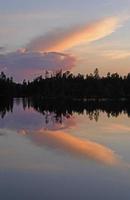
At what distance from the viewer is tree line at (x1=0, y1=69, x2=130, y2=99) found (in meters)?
140

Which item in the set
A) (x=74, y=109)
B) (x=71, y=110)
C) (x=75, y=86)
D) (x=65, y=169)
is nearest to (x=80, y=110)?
(x=71, y=110)

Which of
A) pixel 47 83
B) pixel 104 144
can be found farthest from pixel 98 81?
pixel 104 144

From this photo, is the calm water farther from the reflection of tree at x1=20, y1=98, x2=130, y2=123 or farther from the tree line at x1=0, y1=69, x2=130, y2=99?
the tree line at x1=0, y1=69, x2=130, y2=99

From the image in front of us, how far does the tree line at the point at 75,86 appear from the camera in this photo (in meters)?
140

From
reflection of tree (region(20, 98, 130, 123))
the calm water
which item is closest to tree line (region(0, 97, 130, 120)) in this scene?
reflection of tree (region(20, 98, 130, 123))

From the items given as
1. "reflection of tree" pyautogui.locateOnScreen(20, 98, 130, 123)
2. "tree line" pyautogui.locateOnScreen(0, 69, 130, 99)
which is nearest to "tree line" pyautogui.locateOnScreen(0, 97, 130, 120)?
"reflection of tree" pyautogui.locateOnScreen(20, 98, 130, 123)

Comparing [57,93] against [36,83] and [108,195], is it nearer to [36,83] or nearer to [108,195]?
[36,83]

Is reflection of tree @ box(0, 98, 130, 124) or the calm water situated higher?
the calm water

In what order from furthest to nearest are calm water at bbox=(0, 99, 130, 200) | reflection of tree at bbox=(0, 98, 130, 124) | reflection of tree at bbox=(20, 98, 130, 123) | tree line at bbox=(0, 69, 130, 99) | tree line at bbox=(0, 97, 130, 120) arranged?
1. tree line at bbox=(0, 69, 130, 99)
2. tree line at bbox=(0, 97, 130, 120)
3. reflection of tree at bbox=(20, 98, 130, 123)
4. reflection of tree at bbox=(0, 98, 130, 124)
5. calm water at bbox=(0, 99, 130, 200)

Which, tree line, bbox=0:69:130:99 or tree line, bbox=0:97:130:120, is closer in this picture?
tree line, bbox=0:97:130:120

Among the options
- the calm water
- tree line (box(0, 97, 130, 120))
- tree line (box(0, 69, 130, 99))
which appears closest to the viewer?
the calm water

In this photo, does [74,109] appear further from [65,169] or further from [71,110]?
[65,169]

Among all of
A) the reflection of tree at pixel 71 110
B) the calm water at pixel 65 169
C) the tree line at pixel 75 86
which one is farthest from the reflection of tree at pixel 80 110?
the tree line at pixel 75 86

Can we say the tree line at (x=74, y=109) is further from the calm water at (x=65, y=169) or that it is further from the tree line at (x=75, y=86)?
the tree line at (x=75, y=86)
